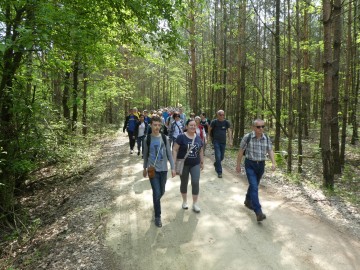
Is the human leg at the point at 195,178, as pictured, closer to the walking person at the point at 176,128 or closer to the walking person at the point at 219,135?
the walking person at the point at 219,135

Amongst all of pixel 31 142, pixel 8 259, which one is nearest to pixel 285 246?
pixel 8 259

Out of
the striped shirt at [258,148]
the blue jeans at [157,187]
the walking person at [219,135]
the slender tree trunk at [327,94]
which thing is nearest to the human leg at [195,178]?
the blue jeans at [157,187]

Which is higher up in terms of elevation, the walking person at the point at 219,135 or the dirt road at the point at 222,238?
the walking person at the point at 219,135

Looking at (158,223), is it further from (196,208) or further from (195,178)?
(195,178)

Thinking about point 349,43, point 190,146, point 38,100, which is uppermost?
point 349,43

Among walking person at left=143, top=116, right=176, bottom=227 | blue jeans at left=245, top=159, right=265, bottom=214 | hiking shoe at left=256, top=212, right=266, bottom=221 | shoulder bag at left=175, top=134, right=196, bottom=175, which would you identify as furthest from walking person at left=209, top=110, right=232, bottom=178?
walking person at left=143, top=116, right=176, bottom=227

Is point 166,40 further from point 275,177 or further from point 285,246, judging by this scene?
point 285,246

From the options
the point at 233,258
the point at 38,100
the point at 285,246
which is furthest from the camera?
the point at 38,100

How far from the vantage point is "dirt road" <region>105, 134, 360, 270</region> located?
14.5 feet

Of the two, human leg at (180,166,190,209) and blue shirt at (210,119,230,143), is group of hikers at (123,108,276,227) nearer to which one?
human leg at (180,166,190,209)

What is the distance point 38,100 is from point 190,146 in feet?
17.4

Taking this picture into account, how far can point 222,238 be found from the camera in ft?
16.8

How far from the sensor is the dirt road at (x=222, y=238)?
4.42 metres

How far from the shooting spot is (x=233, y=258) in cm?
448
